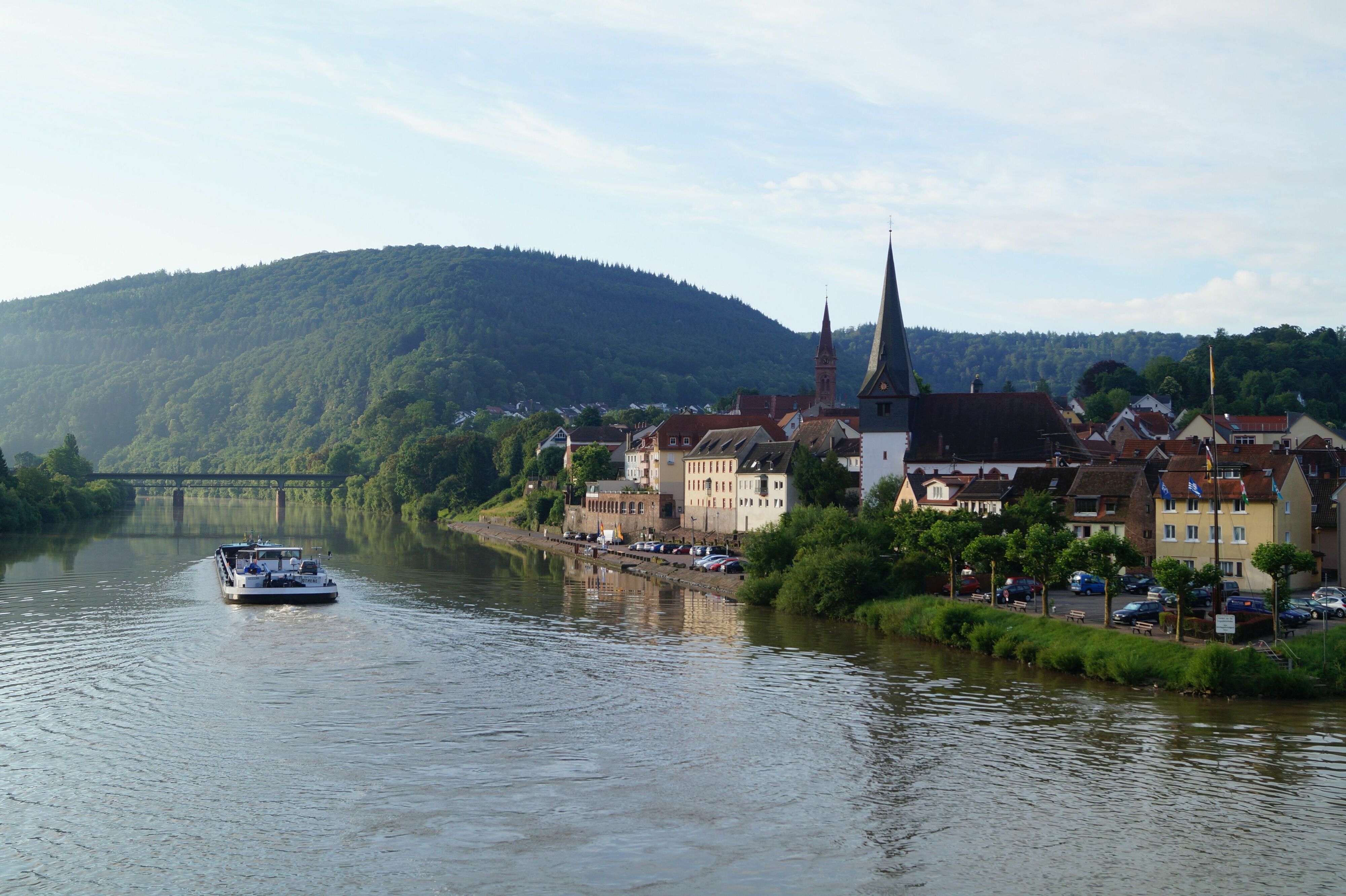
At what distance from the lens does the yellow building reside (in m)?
49.6

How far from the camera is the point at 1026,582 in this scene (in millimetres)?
51094

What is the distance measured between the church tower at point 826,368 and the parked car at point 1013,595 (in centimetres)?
9604

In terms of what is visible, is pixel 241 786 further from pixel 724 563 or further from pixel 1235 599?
pixel 724 563

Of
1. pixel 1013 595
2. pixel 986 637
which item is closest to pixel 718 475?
pixel 1013 595

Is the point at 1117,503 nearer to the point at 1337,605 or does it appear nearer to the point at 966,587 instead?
the point at 966,587

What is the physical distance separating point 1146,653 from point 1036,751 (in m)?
9.03

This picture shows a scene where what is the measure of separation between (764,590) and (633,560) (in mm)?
24307

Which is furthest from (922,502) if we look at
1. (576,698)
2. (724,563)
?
(576,698)

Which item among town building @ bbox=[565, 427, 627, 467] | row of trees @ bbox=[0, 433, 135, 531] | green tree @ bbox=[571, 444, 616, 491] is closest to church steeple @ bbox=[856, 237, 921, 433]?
green tree @ bbox=[571, 444, 616, 491]

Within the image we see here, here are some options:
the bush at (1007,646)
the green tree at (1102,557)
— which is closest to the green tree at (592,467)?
the bush at (1007,646)

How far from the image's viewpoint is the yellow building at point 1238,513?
49.6 m

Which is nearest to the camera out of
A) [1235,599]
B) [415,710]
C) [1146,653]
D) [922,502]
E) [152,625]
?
[415,710]

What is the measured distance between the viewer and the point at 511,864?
72.6 ft

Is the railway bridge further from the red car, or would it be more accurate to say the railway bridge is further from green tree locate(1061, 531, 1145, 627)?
green tree locate(1061, 531, 1145, 627)
